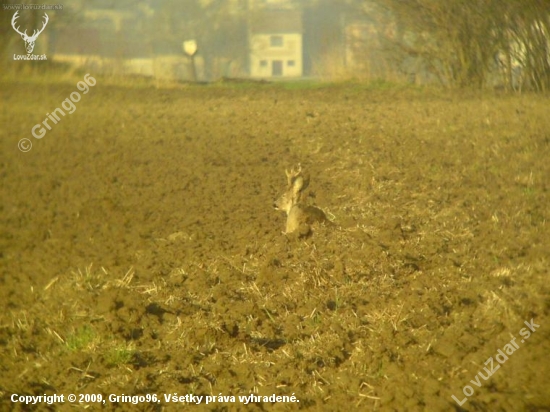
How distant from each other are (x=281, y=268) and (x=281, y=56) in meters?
48.7

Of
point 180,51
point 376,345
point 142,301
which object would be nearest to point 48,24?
point 180,51

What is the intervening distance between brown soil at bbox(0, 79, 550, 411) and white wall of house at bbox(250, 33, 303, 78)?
1593 inches

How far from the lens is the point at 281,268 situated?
6051mm

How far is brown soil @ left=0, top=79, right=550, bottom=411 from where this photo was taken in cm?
432

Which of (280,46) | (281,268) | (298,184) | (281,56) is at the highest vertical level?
(280,46)

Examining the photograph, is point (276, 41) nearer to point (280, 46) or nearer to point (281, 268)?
point (280, 46)

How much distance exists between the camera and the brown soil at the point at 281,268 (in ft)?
14.2

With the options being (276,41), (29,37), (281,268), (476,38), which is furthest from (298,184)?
(276,41)

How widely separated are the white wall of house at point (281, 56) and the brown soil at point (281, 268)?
40459mm

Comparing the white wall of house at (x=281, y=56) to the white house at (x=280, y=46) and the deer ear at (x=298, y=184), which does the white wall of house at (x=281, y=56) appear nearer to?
the white house at (x=280, y=46)

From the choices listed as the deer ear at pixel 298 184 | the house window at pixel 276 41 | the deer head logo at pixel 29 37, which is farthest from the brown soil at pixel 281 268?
the house window at pixel 276 41

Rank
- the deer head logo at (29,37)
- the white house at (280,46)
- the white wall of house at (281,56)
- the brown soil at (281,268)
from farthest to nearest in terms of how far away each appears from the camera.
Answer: the white wall of house at (281,56), the white house at (280,46), the deer head logo at (29,37), the brown soil at (281,268)

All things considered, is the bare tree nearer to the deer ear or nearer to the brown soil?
the brown soil

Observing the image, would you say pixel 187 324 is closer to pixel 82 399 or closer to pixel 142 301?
pixel 142 301
